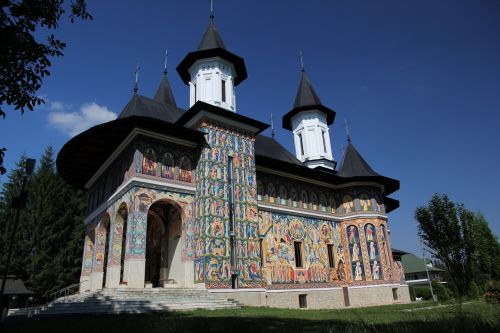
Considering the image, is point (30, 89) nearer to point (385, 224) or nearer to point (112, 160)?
point (112, 160)

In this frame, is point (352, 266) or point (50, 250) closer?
point (352, 266)

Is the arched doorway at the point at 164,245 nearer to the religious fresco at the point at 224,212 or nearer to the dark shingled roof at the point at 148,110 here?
the religious fresco at the point at 224,212

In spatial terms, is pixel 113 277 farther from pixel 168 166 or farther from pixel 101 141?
pixel 101 141

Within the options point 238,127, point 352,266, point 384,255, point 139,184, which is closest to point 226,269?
point 139,184

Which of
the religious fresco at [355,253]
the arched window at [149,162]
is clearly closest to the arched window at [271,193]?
the religious fresco at [355,253]

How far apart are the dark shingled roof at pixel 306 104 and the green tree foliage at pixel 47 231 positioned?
1721 cm

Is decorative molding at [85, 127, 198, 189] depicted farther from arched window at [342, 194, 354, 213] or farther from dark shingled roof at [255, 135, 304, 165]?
arched window at [342, 194, 354, 213]

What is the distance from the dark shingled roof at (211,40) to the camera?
20064 mm

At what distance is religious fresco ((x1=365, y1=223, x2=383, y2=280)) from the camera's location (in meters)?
20.6

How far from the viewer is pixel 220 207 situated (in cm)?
1551

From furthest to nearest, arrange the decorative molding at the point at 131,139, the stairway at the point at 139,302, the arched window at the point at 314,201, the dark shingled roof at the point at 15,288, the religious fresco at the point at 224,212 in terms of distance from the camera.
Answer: the arched window at the point at 314,201 < the dark shingled roof at the point at 15,288 < the decorative molding at the point at 131,139 < the religious fresco at the point at 224,212 < the stairway at the point at 139,302

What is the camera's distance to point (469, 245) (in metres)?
17.0

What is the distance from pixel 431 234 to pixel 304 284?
6762 millimetres

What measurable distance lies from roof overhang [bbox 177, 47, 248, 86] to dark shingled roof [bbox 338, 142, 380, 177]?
868 cm
